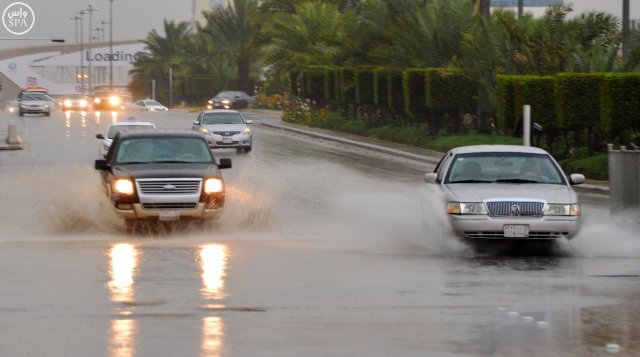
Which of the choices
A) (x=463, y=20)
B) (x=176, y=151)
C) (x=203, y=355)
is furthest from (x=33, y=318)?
(x=463, y=20)

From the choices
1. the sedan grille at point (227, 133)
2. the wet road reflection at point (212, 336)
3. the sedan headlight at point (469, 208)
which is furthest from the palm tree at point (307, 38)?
the wet road reflection at point (212, 336)

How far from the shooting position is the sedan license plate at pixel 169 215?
21.4m

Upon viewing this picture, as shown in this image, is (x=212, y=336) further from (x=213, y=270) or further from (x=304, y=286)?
(x=213, y=270)

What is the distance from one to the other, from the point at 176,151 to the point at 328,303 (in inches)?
413

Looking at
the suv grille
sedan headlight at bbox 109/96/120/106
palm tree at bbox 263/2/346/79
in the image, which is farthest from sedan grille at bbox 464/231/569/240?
sedan headlight at bbox 109/96/120/106

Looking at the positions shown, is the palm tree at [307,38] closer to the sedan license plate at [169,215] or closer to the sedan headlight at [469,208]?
the sedan license plate at [169,215]

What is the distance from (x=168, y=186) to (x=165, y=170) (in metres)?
0.45

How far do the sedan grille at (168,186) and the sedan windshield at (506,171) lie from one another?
4.53 metres

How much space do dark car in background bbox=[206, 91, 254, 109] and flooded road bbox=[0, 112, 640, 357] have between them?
A: 225 feet

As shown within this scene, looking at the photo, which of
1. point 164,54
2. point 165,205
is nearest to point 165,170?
point 165,205

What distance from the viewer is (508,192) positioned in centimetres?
1789

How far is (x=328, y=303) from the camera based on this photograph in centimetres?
1333

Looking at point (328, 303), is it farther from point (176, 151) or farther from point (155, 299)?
point (176, 151)

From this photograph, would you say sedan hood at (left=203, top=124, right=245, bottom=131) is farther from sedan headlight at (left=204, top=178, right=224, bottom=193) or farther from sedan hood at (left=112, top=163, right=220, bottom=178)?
sedan headlight at (left=204, top=178, right=224, bottom=193)
